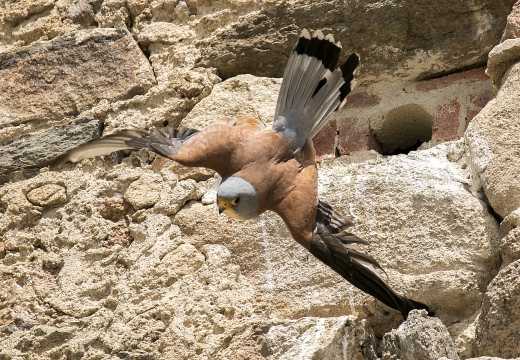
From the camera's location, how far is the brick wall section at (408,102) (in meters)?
3.64

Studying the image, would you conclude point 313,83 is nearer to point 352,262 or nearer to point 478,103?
point 478,103

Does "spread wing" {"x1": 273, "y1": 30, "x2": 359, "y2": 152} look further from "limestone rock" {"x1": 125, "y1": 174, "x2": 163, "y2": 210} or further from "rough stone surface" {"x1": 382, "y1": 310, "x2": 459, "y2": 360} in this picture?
"rough stone surface" {"x1": 382, "y1": 310, "x2": 459, "y2": 360}

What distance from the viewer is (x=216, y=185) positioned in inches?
148

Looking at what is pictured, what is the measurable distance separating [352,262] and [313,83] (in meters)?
0.83

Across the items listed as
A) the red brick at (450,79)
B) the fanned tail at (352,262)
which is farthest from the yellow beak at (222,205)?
the red brick at (450,79)

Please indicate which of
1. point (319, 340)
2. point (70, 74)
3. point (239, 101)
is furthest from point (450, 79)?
point (70, 74)

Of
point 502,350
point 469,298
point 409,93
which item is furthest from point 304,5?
point 502,350

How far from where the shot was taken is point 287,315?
3.32 metres

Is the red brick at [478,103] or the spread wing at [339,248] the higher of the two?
the red brick at [478,103]

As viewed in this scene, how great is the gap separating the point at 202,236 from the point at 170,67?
882 millimetres

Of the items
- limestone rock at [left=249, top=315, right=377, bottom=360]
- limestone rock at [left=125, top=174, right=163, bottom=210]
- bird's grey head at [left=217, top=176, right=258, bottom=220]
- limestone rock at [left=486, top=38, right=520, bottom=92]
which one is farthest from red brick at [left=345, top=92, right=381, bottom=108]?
limestone rock at [left=249, top=315, right=377, bottom=360]

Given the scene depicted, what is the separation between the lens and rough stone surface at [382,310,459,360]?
2.84m

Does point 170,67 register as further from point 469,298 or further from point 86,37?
point 469,298

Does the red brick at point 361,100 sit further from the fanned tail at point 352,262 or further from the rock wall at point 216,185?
the fanned tail at point 352,262
